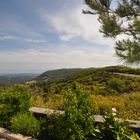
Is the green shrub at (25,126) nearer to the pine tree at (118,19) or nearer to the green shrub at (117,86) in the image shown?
the pine tree at (118,19)

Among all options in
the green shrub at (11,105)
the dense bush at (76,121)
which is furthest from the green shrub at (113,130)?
the green shrub at (11,105)

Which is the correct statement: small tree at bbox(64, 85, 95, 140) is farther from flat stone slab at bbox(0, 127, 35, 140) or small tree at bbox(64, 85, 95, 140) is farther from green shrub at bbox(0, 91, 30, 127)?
green shrub at bbox(0, 91, 30, 127)

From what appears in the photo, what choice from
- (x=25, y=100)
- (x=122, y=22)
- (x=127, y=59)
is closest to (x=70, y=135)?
(x=25, y=100)

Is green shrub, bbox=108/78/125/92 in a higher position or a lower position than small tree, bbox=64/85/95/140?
lower

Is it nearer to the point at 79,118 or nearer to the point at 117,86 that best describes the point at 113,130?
the point at 79,118

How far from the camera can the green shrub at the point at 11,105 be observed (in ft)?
29.3

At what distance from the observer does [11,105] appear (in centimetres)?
912

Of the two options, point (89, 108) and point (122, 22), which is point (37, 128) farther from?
point (122, 22)

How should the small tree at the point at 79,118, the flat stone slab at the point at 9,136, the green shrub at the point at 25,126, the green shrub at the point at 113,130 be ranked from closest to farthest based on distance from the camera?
1. the green shrub at the point at 113,130
2. the small tree at the point at 79,118
3. the flat stone slab at the point at 9,136
4. the green shrub at the point at 25,126

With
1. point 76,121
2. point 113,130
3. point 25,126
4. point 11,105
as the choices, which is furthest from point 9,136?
point 113,130

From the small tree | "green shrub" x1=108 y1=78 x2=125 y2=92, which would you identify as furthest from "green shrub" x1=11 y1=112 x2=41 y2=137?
"green shrub" x1=108 y1=78 x2=125 y2=92

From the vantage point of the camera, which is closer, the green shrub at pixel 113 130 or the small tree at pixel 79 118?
the green shrub at pixel 113 130

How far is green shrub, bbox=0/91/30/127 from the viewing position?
8.95 metres

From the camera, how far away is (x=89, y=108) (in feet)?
25.7
